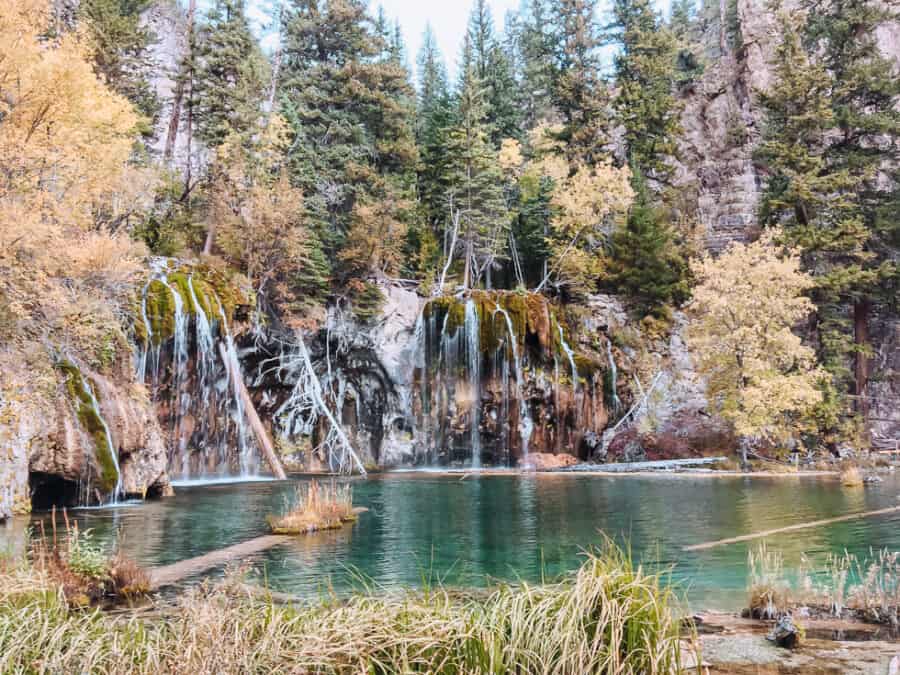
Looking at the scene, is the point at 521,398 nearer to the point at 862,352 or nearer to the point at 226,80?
the point at 862,352

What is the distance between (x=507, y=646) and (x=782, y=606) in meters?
4.46

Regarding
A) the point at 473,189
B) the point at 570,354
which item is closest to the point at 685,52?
the point at 473,189

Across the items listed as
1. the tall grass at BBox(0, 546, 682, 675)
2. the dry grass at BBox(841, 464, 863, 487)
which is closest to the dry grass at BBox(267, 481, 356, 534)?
the tall grass at BBox(0, 546, 682, 675)

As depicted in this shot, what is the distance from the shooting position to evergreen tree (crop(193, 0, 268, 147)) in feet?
102

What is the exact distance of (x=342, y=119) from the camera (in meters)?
34.3

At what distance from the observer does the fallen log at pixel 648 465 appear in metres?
26.4

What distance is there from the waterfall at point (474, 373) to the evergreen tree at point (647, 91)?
15.5m

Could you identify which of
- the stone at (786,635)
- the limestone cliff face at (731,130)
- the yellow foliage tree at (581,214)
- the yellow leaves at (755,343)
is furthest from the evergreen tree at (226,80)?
the stone at (786,635)

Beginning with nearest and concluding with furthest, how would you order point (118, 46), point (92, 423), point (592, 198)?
point (92, 423) < point (118, 46) < point (592, 198)

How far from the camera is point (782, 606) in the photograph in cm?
A: 692

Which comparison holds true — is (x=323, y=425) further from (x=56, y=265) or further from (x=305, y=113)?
(x=56, y=265)

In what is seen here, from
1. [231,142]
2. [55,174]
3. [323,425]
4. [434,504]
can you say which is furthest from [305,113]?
[434,504]

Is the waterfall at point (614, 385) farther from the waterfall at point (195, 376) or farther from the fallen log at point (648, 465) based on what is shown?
the waterfall at point (195, 376)

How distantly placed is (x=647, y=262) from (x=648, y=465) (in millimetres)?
12043
